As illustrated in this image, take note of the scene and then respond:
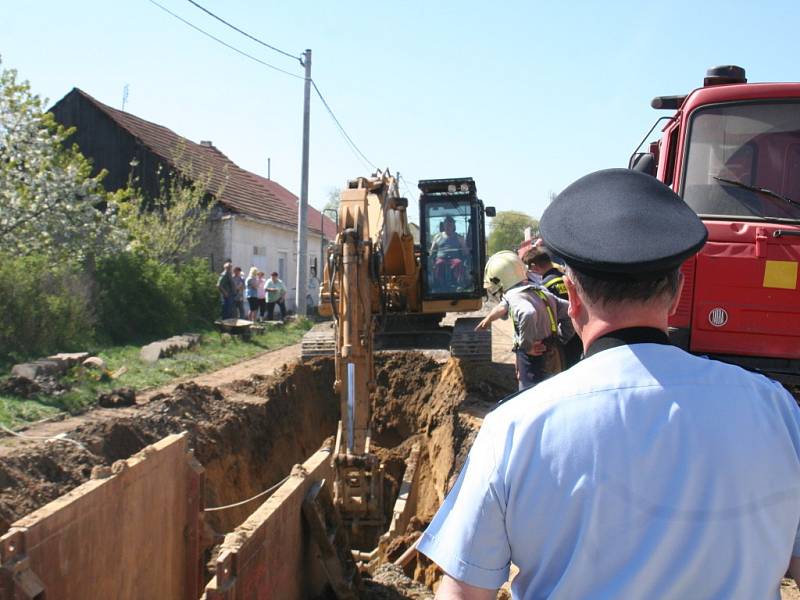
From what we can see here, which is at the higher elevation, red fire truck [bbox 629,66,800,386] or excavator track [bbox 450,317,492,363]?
red fire truck [bbox 629,66,800,386]

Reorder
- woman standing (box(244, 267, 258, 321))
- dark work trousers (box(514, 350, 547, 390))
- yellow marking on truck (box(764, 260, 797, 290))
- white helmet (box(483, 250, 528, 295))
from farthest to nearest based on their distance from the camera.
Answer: woman standing (box(244, 267, 258, 321)), white helmet (box(483, 250, 528, 295)), dark work trousers (box(514, 350, 547, 390)), yellow marking on truck (box(764, 260, 797, 290))

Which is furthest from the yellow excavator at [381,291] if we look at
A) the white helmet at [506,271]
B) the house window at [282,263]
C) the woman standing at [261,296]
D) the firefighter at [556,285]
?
the house window at [282,263]

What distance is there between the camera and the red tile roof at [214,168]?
27672mm

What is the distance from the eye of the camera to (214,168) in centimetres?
3180

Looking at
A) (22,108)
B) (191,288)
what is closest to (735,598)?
(22,108)

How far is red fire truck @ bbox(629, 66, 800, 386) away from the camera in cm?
567

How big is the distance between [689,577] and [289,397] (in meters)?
11.1

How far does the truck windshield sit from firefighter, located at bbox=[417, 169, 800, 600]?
4.48 metres

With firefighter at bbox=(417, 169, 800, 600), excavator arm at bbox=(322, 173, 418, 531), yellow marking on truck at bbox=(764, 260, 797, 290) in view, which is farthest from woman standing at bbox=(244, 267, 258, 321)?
firefighter at bbox=(417, 169, 800, 600)

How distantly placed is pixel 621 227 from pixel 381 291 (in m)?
9.00

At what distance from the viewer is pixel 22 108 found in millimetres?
17250

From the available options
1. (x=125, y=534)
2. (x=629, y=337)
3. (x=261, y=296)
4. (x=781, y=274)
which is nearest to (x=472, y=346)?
(x=781, y=274)

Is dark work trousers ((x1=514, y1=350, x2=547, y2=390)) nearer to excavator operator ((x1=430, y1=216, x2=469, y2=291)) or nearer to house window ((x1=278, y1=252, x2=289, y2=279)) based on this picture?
excavator operator ((x1=430, y1=216, x2=469, y2=291))

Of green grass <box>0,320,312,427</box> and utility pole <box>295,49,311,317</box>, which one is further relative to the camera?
utility pole <box>295,49,311,317</box>
